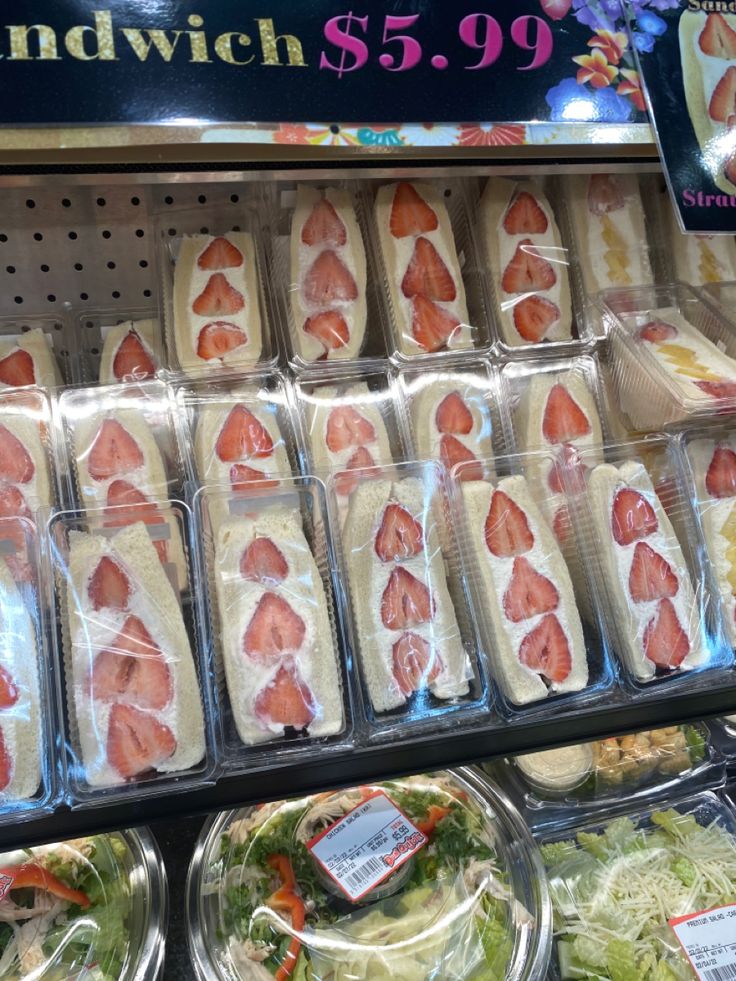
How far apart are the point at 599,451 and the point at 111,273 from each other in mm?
1257

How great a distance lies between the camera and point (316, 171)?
168cm

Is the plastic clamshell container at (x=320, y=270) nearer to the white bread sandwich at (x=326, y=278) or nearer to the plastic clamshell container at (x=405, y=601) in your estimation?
the white bread sandwich at (x=326, y=278)

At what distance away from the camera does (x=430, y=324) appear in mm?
1937

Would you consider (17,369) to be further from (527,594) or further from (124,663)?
(527,594)

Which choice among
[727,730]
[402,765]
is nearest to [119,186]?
[402,765]

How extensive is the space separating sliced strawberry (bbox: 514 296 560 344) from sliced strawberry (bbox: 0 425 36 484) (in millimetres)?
1226

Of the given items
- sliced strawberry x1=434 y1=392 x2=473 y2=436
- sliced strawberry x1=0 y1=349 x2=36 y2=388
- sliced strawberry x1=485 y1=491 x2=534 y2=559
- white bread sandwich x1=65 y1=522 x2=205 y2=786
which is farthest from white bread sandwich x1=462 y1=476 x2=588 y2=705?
sliced strawberry x1=0 y1=349 x2=36 y2=388

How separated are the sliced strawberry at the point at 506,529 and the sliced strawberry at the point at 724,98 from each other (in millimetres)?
850

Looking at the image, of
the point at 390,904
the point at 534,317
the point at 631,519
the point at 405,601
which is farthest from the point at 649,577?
the point at 390,904

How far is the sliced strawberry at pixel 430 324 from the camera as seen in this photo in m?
1.93

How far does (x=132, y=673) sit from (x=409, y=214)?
1297mm

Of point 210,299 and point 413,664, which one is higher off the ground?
point 210,299

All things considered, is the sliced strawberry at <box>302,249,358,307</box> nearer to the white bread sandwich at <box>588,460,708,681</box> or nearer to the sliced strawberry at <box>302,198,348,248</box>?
the sliced strawberry at <box>302,198,348,248</box>

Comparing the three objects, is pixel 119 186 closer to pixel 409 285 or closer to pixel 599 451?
pixel 409 285
